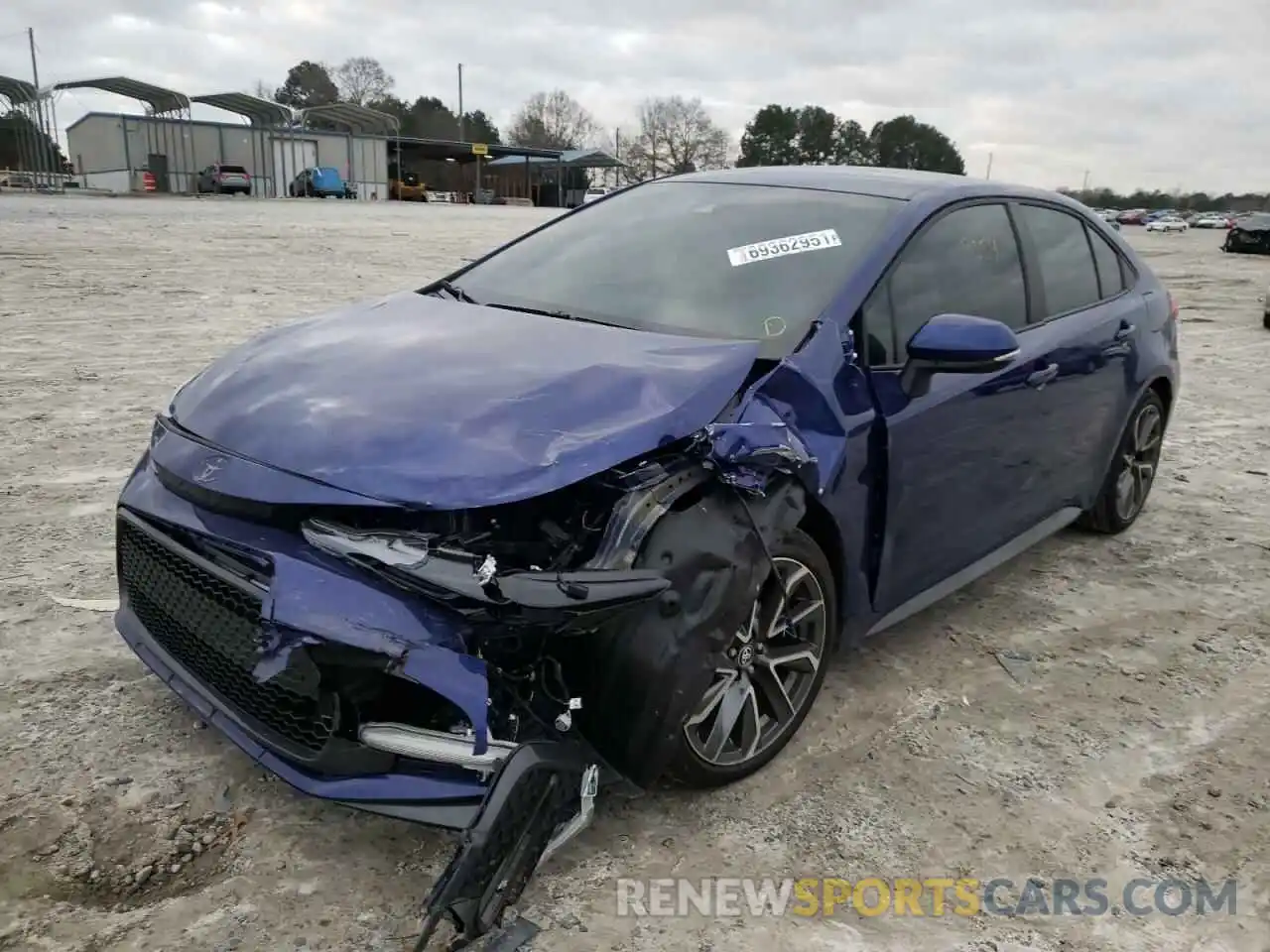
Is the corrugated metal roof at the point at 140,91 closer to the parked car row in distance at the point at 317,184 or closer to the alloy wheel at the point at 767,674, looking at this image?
the parked car row in distance at the point at 317,184

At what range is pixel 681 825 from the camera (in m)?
2.62

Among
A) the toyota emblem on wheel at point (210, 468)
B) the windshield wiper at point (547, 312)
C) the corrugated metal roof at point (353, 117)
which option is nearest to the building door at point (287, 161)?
the corrugated metal roof at point (353, 117)

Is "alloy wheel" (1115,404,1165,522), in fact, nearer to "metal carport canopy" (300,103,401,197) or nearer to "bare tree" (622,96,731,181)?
"metal carport canopy" (300,103,401,197)

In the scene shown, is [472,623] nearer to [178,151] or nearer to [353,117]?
[178,151]

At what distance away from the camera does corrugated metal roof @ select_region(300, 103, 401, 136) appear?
44.6m

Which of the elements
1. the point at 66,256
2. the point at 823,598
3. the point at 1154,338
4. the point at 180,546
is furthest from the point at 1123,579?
the point at 66,256

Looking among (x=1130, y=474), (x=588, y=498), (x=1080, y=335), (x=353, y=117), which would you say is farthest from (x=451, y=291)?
(x=353, y=117)

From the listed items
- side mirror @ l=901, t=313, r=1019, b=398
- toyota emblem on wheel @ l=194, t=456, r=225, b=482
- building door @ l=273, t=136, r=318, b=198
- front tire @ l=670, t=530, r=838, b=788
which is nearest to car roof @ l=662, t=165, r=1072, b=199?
side mirror @ l=901, t=313, r=1019, b=398

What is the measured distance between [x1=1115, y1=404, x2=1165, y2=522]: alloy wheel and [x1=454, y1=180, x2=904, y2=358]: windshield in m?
2.21

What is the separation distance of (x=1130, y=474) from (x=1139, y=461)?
14 cm

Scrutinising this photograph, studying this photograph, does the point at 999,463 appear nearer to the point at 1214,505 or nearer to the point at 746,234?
the point at 746,234

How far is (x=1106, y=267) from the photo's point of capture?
181 inches

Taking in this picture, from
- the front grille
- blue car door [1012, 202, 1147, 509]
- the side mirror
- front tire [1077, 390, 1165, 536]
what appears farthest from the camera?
Answer: front tire [1077, 390, 1165, 536]

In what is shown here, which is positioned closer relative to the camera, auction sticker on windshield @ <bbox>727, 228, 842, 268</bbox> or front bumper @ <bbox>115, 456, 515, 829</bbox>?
front bumper @ <bbox>115, 456, 515, 829</bbox>
